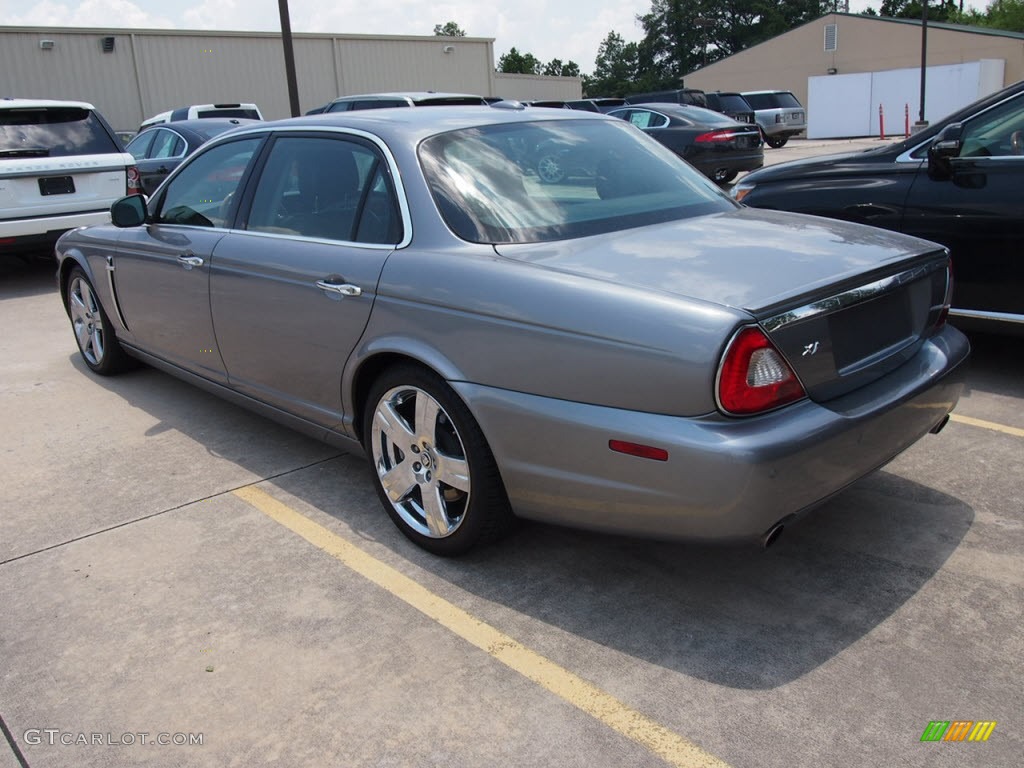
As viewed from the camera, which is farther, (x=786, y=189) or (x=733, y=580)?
(x=786, y=189)

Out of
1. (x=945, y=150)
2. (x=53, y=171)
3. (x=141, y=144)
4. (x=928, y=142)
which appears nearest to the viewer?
(x=945, y=150)

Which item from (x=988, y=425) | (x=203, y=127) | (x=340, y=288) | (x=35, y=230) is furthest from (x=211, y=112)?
(x=988, y=425)

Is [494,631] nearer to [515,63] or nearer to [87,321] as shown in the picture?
[87,321]

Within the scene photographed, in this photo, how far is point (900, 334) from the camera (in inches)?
127

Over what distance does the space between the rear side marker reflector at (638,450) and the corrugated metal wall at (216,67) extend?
1101 inches

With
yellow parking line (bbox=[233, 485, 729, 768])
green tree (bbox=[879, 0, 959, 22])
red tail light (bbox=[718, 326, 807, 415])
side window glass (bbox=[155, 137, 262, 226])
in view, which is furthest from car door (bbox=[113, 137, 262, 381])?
green tree (bbox=[879, 0, 959, 22])

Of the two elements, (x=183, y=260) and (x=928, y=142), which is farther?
(x=928, y=142)

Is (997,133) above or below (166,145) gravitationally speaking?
below

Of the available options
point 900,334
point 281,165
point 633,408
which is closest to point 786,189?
point 900,334

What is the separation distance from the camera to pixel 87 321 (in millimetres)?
6012

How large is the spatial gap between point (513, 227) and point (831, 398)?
1.22 meters

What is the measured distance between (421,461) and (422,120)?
1.39m

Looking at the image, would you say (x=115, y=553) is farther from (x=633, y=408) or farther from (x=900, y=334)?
(x=900, y=334)

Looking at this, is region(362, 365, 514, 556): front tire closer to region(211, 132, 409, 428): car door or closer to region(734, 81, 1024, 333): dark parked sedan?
region(211, 132, 409, 428): car door
